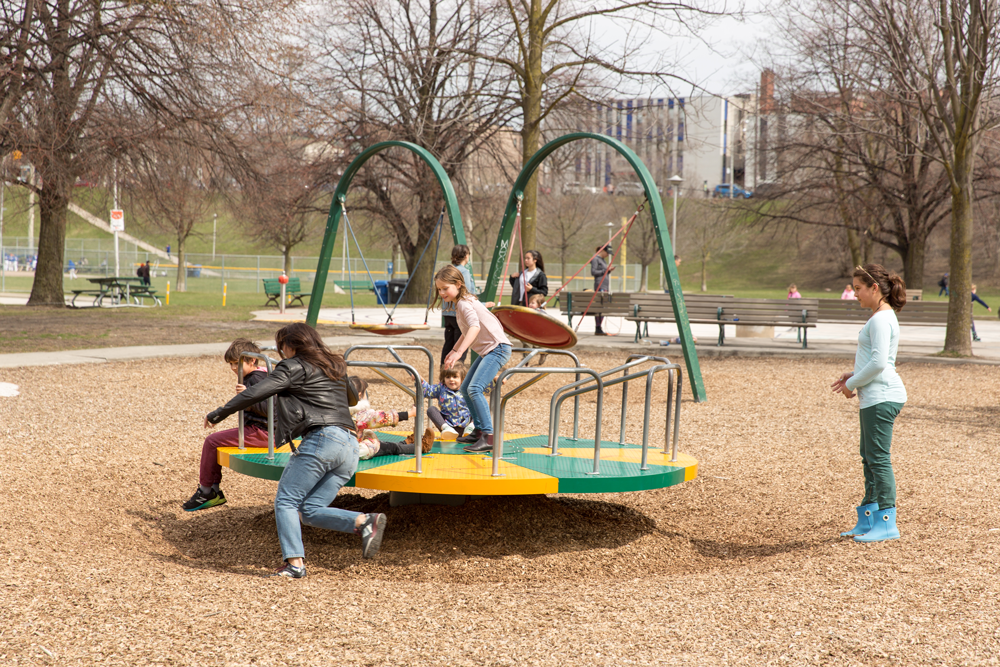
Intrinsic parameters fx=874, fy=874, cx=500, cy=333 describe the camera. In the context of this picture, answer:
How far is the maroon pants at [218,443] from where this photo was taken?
218 inches

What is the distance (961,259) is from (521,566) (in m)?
12.5

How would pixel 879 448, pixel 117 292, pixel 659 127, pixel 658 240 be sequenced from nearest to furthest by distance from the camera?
pixel 879 448
pixel 658 240
pixel 659 127
pixel 117 292

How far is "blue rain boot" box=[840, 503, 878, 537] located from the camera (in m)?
4.76

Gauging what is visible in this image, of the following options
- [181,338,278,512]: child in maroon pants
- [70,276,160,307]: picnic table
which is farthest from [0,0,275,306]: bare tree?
[181,338,278,512]: child in maroon pants

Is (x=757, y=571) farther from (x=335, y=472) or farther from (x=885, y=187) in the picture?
(x=885, y=187)

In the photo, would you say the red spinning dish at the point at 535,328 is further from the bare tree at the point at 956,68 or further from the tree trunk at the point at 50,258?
the tree trunk at the point at 50,258

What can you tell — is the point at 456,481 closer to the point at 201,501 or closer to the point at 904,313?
the point at 201,501

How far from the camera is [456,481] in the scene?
446 centimetres

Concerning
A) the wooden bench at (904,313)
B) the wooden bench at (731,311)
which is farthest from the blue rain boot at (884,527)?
the wooden bench at (904,313)

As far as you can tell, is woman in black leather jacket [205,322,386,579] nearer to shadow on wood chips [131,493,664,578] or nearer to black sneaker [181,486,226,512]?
shadow on wood chips [131,493,664,578]

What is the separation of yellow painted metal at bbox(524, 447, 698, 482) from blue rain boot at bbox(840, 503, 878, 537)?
0.91 metres

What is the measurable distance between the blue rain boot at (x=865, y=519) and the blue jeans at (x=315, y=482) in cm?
273

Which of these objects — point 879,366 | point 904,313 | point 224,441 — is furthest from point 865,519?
point 904,313

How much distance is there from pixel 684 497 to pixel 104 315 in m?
17.9
